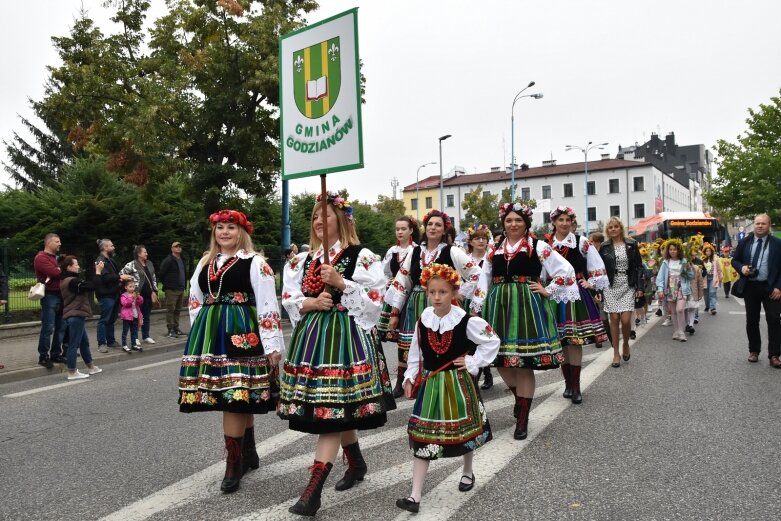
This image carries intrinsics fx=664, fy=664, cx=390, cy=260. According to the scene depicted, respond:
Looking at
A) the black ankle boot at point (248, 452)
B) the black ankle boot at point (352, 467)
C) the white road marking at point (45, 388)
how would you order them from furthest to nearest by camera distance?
the white road marking at point (45, 388)
the black ankle boot at point (248, 452)
the black ankle boot at point (352, 467)

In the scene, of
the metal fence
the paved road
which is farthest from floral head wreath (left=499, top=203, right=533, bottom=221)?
the metal fence

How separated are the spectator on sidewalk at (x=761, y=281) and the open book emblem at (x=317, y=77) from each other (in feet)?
21.6

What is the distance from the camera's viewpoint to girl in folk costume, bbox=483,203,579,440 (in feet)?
18.3

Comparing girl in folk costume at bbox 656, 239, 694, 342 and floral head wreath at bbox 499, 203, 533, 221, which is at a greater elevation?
floral head wreath at bbox 499, 203, 533, 221

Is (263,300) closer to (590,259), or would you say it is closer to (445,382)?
(445,382)

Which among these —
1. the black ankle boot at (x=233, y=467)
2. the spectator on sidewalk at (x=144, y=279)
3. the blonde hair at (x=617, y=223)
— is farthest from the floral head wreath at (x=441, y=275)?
the spectator on sidewalk at (x=144, y=279)

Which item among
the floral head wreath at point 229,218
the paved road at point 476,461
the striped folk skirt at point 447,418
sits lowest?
the paved road at point 476,461

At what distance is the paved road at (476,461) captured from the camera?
3916 millimetres

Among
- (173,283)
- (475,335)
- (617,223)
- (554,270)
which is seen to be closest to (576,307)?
(554,270)

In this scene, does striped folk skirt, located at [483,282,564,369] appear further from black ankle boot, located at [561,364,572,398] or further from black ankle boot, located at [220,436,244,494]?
black ankle boot, located at [220,436,244,494]

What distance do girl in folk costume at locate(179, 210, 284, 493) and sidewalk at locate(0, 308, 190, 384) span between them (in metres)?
6.26

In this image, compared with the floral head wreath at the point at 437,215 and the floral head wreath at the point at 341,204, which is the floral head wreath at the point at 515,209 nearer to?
the floral head wreath at the point at 437,215

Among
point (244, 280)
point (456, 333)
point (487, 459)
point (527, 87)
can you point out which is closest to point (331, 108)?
point (244, 280)

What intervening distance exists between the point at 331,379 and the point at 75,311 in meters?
6.56
